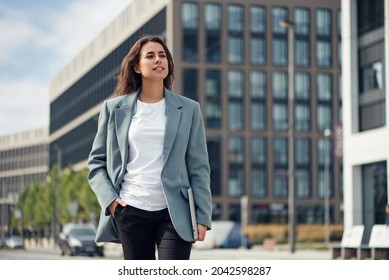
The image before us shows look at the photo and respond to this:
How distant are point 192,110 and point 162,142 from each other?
0.48 ft

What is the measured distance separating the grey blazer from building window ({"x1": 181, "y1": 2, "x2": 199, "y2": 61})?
42.1 meters

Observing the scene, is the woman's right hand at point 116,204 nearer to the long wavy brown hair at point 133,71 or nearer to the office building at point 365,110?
the long wavy brown hair at point 133,71

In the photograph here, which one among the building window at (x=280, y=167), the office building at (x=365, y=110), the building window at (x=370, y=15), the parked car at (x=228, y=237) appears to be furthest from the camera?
the building window at (x=280, y=167)

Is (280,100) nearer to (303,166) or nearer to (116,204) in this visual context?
(303,166)

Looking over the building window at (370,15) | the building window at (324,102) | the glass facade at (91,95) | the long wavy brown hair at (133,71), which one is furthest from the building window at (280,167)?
the long wavy brown hair at (133,71)

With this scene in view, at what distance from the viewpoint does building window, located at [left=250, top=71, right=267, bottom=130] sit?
63188mm

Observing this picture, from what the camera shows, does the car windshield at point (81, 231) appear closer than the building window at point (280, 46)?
Yes

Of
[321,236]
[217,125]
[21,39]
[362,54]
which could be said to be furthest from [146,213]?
[217,125]

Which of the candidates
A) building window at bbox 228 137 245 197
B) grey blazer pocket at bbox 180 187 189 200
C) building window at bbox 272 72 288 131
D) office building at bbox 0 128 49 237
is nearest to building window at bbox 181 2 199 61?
building window at bbox 272 72 288 131

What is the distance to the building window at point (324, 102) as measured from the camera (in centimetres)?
6425

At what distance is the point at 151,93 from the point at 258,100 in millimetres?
60715

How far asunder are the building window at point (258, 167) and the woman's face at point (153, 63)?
61059 millimetres

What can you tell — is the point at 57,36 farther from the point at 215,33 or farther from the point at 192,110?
the point at 215,33

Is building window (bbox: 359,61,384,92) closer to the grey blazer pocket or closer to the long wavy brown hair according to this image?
the long wavy brown hair
